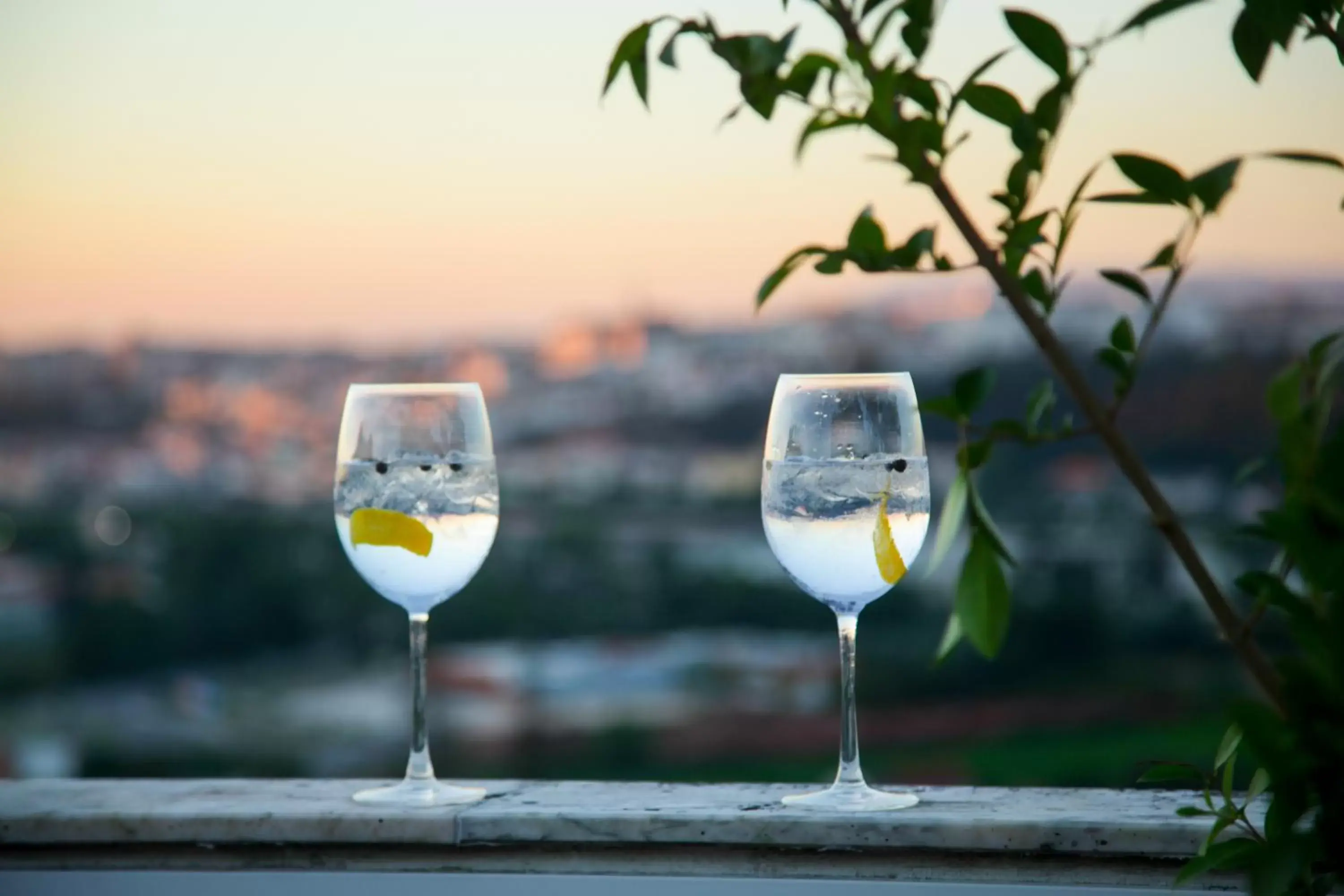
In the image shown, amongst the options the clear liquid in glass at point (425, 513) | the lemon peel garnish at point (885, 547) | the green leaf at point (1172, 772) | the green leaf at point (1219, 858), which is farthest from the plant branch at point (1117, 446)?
the clear liquid in glass at point (425, 513)

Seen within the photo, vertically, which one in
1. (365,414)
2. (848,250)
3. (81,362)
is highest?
(848,250)

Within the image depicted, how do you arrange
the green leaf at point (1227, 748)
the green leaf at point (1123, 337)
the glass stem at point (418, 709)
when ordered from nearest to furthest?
the green leaf at point (1123, 337) < the green leaf at point (1227, 748) < the glass stem at point (418, 709)


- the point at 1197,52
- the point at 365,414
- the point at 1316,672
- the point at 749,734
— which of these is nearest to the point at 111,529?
the point at 749,734

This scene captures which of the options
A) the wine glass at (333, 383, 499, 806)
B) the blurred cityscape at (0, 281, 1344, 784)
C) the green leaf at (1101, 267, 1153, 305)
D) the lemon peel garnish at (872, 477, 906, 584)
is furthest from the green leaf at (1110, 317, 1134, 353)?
the blurred cityscape at (0, 281, 1344, 784)

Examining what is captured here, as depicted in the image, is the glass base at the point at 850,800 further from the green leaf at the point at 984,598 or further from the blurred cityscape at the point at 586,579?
the blurred cityscape at the point at 586,579

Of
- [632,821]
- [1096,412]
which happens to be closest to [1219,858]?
[1096,412]

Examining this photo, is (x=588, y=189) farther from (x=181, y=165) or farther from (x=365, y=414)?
(x=365, y=414)
